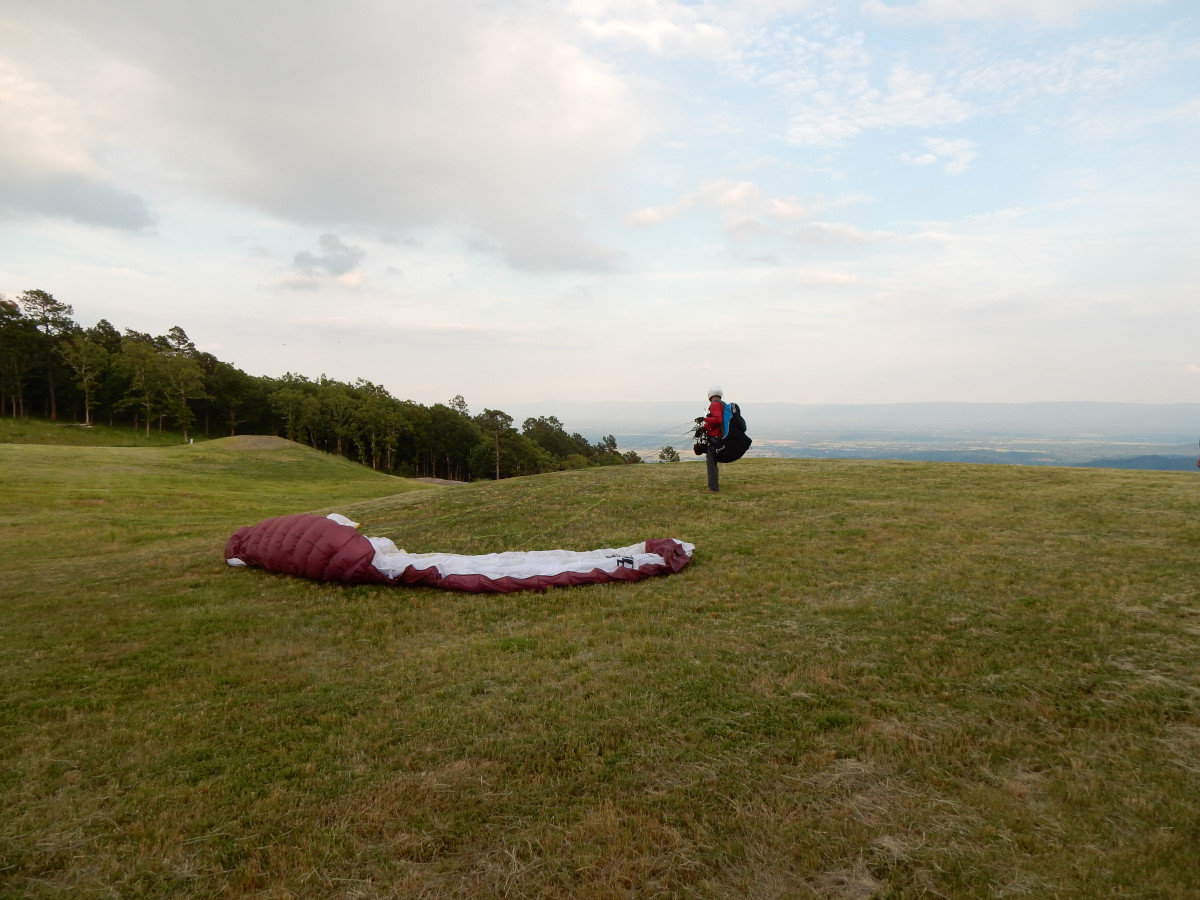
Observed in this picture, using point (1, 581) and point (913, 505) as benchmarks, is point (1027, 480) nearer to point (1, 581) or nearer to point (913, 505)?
point (913, 505)

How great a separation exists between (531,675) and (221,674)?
323 centimetres

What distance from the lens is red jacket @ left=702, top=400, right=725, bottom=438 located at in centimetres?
1411

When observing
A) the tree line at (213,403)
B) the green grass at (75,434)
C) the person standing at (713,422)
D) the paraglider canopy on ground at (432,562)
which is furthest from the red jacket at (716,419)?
the green grass at (75,434)

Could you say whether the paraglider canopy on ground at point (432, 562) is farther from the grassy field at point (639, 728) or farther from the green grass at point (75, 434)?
the green grass at point (75, 434)

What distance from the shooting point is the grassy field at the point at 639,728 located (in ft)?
10.2

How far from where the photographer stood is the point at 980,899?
2783 mm

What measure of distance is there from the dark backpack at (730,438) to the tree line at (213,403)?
45349 millimetres

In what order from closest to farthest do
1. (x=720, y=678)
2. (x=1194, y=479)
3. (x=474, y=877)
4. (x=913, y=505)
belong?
1. (x=474, y=877)
2. (x=720, y=678)
3. (x=913, y=505)
4. (x=1194, y=479)

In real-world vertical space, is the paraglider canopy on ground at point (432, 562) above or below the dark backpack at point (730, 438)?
below

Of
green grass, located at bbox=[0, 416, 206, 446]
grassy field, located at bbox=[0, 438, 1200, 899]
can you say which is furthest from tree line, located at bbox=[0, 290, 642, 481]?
grassy field, located at bbox=[0, 438, 1200, 899]

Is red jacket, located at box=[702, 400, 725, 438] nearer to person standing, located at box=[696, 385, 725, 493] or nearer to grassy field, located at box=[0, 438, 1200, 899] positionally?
person standing, located at box=[696, 385, 725, 493]

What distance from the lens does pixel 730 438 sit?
14.2 metres

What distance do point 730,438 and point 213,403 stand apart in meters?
75.5

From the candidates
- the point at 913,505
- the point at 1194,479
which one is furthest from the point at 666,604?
the point at 1194,479
